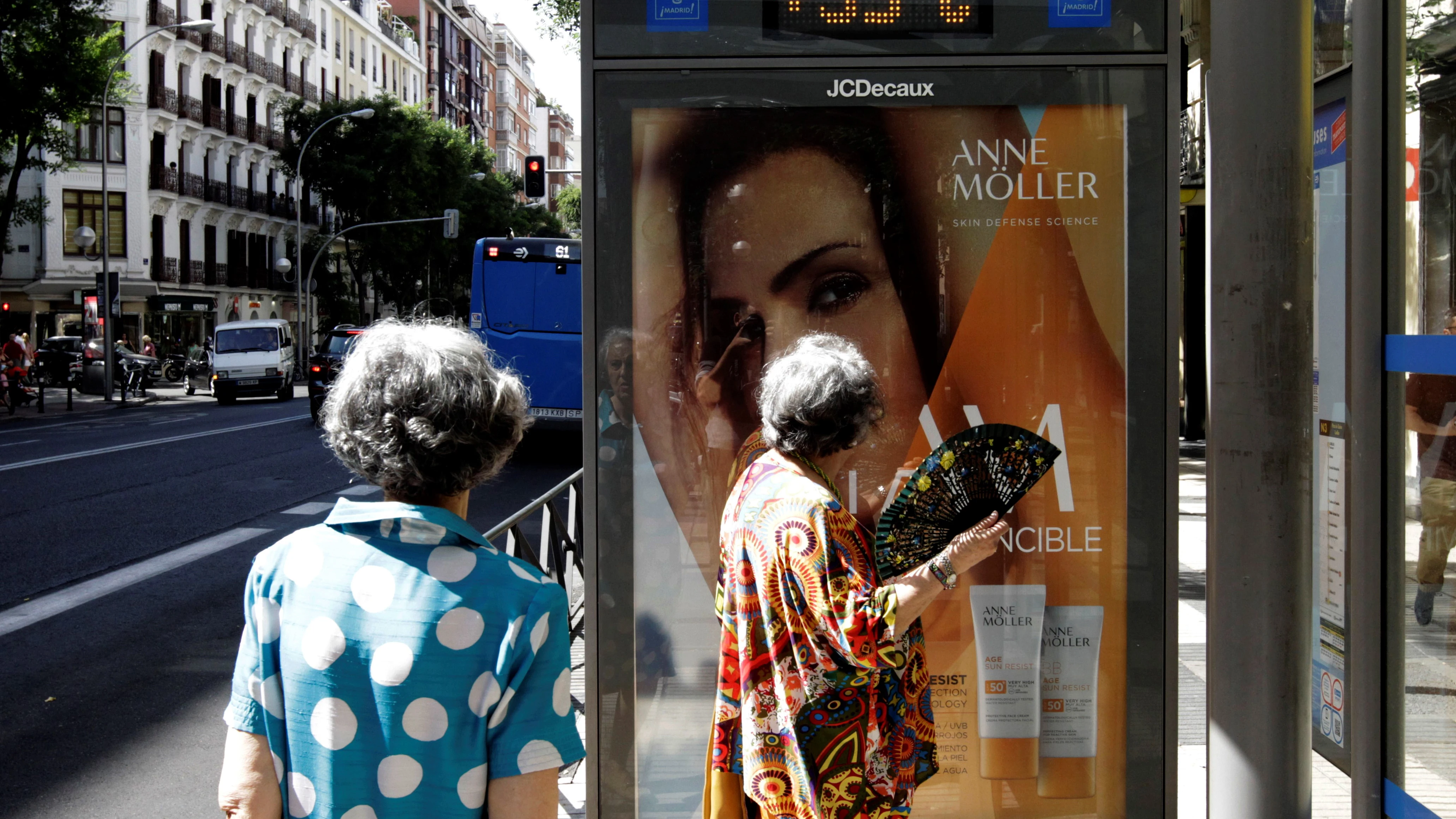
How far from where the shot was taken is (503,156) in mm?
107750

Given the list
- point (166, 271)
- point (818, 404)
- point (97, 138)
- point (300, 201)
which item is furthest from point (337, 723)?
point (166, 271)

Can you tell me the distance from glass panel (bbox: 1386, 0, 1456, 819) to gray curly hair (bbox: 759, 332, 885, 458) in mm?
1093

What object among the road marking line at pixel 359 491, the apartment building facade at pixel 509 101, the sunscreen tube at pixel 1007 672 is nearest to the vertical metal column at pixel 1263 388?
the sunscreen tube at pixel 1007 672

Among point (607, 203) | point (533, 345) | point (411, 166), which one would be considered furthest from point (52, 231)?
point (607, 203)

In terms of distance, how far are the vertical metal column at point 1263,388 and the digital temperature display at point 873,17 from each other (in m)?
0.77

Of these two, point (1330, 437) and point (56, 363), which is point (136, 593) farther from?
point (56, 363)

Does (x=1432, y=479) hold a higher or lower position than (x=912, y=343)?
lower

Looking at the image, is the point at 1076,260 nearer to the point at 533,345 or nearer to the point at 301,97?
the point at 533,345

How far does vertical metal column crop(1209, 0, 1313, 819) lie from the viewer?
103 inches

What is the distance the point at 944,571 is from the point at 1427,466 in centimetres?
108

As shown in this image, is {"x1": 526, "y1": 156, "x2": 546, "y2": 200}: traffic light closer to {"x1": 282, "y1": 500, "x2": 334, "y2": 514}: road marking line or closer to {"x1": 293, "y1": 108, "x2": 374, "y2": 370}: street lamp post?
{"x1": 282, "y1": 500, "x2": 334, "y2": 514}: road marking line

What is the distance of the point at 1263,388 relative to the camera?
2645 mm

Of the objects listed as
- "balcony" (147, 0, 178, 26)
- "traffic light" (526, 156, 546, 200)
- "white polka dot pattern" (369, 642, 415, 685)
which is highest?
"balcony" (147, 0, 178, 26)

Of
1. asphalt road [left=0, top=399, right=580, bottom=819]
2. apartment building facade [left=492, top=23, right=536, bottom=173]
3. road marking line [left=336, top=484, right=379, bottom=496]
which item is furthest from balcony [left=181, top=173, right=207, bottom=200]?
apartment building facade [left=492, top=23, right=536, bottom=173]
